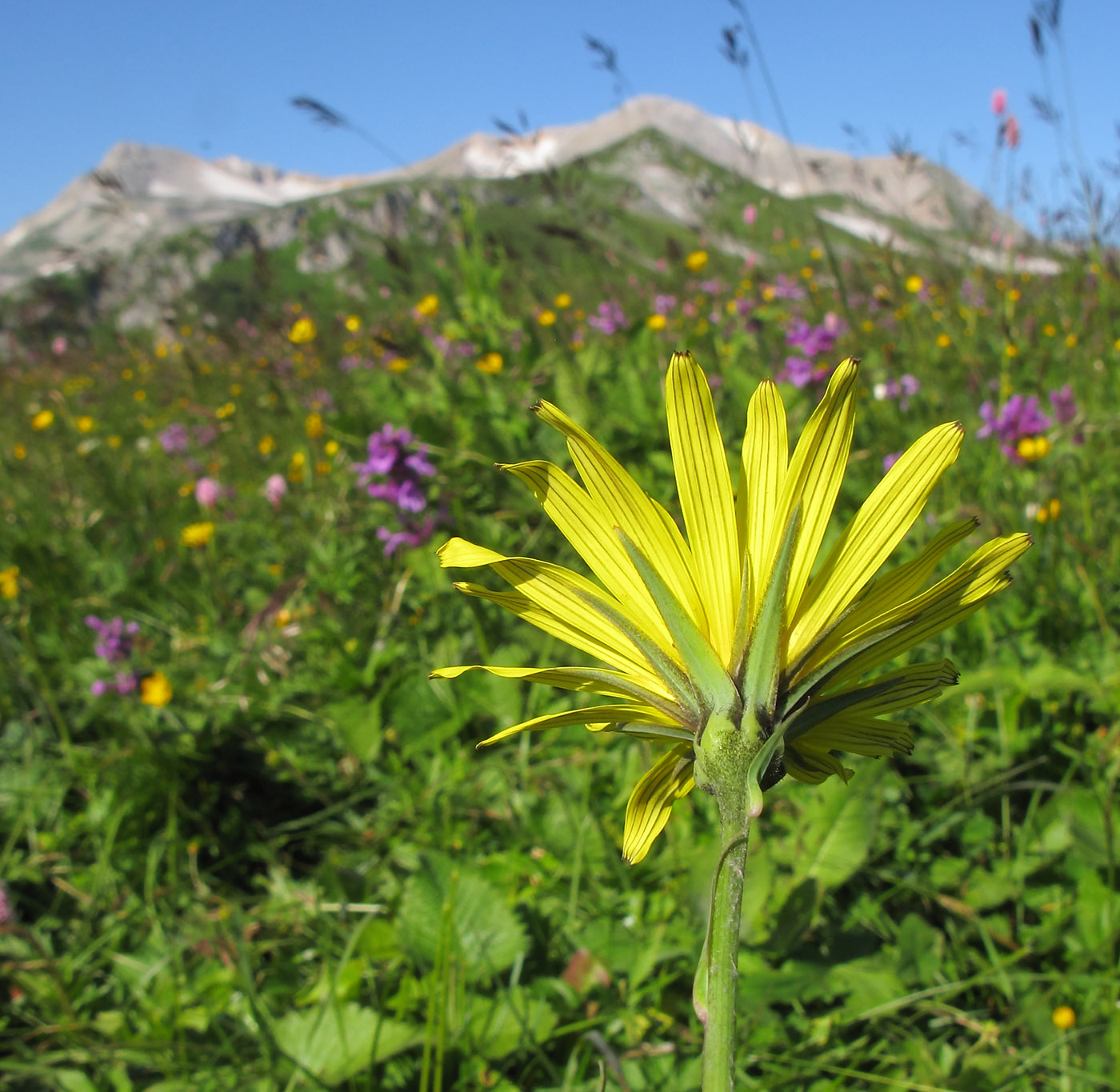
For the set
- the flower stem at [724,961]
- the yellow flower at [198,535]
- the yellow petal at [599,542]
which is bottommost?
the flower stem at [724,961]

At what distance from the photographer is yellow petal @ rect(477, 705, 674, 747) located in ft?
1.95

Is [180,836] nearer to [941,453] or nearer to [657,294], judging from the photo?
[941,453]

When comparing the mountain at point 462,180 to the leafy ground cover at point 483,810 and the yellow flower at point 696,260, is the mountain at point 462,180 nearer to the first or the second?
the yellow flower at point 696,260

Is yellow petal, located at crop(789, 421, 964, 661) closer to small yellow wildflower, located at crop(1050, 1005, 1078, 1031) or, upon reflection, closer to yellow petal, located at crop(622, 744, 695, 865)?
yellow petal, located at crop(622, 744, 695, 865)

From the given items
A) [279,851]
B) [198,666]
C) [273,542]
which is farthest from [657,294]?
[279,851]

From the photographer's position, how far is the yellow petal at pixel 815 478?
26.2 inches

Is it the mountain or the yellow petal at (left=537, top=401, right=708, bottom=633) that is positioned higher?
the mountain

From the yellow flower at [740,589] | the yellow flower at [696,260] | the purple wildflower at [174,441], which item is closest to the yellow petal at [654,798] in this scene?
the yellow flower at [740,589]

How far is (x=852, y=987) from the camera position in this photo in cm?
145

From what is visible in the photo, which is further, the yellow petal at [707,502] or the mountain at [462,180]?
the mountain at [462,180]

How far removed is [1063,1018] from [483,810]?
4.36 ft

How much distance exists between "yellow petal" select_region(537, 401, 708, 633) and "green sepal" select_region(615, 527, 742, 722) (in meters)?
0.05

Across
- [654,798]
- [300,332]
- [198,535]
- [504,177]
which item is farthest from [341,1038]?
[300,332]

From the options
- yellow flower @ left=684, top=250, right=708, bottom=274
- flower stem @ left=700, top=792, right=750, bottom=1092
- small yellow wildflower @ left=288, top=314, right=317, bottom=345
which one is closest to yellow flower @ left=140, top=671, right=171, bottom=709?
flower stem @ left=700, top=792, right=750, bottom=1092
